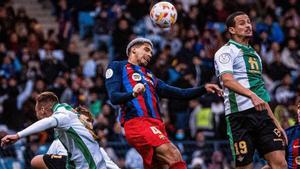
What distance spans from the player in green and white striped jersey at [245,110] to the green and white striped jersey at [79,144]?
1.65 metres

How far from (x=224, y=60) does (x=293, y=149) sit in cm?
168

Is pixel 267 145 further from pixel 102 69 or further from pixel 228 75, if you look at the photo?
A: pixel 102 69

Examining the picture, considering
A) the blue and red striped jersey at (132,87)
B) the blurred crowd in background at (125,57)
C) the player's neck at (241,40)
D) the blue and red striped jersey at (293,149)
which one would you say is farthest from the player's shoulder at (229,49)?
the blurred crowd in background at (125,57)

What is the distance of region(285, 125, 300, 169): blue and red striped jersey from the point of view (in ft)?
39.5

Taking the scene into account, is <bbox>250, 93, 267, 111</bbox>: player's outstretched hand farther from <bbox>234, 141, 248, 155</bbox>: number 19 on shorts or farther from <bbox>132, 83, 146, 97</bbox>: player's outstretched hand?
<bbox>132, 83, 146, 97</bbox>: player's outstretched hand

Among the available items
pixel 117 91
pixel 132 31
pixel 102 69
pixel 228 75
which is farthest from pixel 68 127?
pixel 132 31

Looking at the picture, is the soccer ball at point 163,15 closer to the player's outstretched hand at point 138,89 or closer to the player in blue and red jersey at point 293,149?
the player in blue and red jersey at point 293,149

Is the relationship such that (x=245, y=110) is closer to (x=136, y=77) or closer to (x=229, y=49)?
(x=229, y=49)

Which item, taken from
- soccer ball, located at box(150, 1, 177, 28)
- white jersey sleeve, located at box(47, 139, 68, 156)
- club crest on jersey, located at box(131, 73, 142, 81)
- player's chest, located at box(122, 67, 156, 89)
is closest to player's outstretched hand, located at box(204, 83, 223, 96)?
player's chest, located at box(122, 67, 156, 89)

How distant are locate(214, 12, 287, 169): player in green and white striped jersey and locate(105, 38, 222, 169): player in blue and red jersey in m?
0.33

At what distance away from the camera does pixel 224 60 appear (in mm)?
11234

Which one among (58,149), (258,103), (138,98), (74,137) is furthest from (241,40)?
(58,149)

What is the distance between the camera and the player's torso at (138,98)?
1156 cm

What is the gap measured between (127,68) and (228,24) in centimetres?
137
